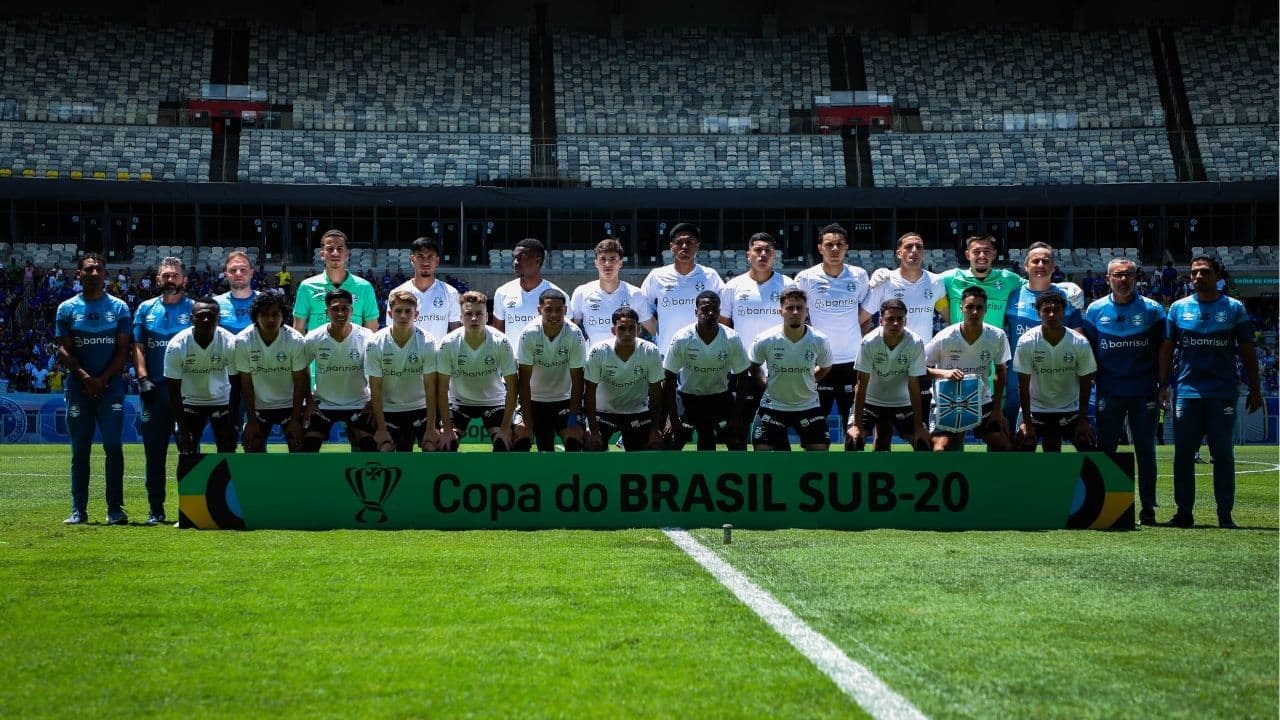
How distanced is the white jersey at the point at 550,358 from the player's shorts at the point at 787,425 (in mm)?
1621

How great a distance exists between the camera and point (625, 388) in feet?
35.1

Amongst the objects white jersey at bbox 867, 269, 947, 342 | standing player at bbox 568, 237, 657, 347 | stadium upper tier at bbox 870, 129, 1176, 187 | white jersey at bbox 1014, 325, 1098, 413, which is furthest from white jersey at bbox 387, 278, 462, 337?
stadium upper tier at bbox 870, 129, 1176, 187

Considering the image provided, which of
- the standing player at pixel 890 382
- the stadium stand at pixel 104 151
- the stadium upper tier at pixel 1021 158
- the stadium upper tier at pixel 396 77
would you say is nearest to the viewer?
the standing player at pixel 890 382

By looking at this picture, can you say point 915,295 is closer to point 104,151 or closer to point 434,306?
point 434,306

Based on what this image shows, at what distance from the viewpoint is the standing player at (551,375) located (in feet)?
34.3

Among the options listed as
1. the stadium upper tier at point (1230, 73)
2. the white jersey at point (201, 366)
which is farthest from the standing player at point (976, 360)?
the stadium upper tier at point (1230, 73)

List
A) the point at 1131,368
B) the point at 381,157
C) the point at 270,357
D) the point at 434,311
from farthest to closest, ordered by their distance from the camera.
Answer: the point at 381,157
the point at 434,311
the point at 270,357
the point at 1131,368

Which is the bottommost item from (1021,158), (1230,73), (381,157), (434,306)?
(434,306)

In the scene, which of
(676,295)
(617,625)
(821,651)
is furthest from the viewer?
(676,295)

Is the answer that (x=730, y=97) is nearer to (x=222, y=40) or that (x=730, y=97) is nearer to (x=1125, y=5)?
(x=1125, y=5)

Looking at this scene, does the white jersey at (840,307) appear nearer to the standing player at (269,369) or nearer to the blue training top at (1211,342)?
the blue training top at (1211,342)

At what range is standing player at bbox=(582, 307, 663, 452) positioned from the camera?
1041 centimetres

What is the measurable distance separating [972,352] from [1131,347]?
1243 mm

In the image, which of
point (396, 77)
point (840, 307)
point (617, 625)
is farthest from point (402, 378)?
point (396, 77)
